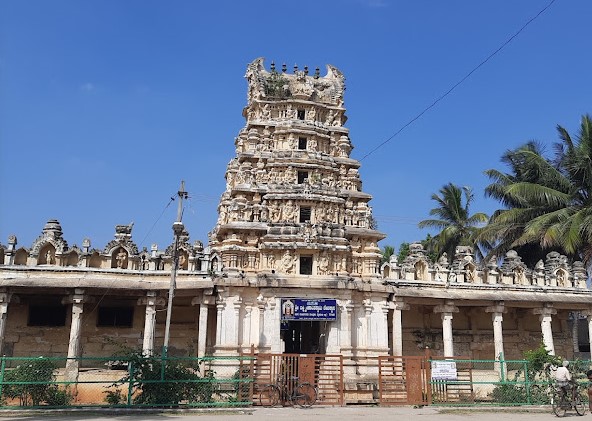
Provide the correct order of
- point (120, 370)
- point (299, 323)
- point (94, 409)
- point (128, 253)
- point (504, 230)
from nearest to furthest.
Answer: point (94, 409)
point (120, 370)
point (128, 253)
point (299, 323)
point (504, 230)

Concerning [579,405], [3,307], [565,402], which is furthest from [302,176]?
[579,405]

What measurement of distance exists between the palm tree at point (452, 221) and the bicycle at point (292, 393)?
2229 centimetres

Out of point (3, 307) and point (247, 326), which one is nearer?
point (3, 307)

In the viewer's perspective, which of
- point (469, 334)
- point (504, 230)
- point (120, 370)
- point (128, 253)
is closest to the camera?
point (120, 370)

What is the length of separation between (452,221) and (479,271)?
46.5 feet

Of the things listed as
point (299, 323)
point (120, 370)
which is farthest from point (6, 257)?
point (299, 323)

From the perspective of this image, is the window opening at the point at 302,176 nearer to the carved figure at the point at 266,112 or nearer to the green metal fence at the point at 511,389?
the carved figure at the point at 266,112

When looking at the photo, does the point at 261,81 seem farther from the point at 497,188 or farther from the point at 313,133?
the point at 497,188

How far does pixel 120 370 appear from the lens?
71.4ft

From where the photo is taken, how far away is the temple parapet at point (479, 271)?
26.2m

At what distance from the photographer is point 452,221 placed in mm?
40719

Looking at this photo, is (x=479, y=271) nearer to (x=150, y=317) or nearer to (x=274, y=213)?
(x=274, y=213)

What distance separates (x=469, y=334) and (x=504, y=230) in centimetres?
707

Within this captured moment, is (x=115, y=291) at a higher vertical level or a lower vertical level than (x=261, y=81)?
lower
